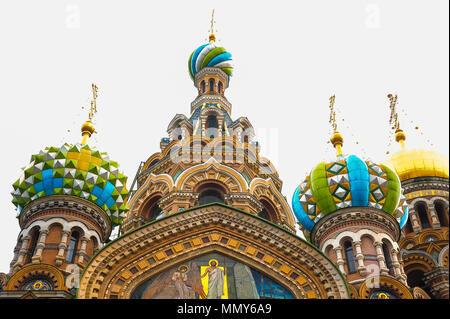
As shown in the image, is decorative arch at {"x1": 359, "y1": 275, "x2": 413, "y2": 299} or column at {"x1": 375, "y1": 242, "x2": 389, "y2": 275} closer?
decorative arch at {"x1": 359, "y1": 275, "x2": 413, "y2": 299}

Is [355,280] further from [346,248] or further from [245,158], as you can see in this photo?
[245,158]

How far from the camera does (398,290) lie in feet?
38.4

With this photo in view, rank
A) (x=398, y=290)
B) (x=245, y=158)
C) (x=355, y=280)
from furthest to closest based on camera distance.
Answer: (x=245, y=158) < (x=355, y=280) < (x=398, y=290)

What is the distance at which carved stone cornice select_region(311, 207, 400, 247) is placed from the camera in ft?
45.3

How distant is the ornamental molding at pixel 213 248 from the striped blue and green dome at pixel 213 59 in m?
12.8

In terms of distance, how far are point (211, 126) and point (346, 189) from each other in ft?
24.4

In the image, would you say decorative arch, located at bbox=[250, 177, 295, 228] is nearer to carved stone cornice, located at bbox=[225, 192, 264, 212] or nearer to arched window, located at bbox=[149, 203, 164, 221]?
carved stone cornice, located at bbox=[225, 192, 264, 212]

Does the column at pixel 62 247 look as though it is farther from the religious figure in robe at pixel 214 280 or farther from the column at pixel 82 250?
the religious figure in robe at pixel 214 280

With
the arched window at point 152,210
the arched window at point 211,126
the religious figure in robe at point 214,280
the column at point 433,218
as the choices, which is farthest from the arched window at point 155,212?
the column at point 433,218

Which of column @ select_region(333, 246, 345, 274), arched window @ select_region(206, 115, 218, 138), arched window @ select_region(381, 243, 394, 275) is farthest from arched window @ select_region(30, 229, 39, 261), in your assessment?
arched window @ select_region(381, 243, 394, 275)

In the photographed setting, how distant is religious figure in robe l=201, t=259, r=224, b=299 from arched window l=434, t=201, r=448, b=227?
11.4 meters

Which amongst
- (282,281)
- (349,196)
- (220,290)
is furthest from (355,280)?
(220,290)
